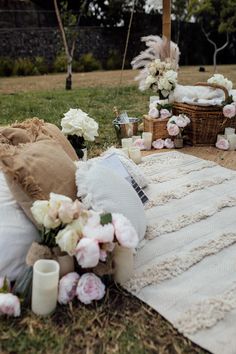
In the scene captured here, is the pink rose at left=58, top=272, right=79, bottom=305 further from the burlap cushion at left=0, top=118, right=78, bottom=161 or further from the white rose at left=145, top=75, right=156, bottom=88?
the white rose at left=145, top=75, right=156, bottom=88

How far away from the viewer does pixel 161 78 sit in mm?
3701

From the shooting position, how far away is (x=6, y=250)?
160cm

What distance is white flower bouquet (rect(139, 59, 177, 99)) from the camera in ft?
12.0

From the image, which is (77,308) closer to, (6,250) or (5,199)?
(6,250)

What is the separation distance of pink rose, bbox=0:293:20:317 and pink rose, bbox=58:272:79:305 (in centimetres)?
16

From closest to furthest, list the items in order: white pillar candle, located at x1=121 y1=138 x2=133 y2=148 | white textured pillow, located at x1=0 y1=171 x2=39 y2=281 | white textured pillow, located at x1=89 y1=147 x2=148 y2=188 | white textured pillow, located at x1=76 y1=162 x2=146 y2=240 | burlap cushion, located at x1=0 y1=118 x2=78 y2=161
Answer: white textured pillow, located at x1=0 y1=171 x2=39 y2=281 → white textured pillow, located at x1=76 y1=162 x2=146 y2=240 → burlap cushion, located at x1=0 y1=118 x2=78 y2=161 → white textured pillow, located at x1=89 y1=147 x2=148 y2=188 → white pillar candle, located at x1=121 y1=138 x2=133 y2=148

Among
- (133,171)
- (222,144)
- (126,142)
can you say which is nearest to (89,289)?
(133,171)

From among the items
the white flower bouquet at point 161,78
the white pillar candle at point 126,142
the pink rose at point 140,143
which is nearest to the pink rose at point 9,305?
the white pillar candle at point 126,142

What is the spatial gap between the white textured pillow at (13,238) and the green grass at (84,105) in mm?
1862

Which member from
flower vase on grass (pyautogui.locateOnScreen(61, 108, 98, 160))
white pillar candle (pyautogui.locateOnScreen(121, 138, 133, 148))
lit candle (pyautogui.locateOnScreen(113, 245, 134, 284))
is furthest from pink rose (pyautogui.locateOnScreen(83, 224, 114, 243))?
white pillar candle (pyautogui.locateOnScreen(121, 138, 133, 148))

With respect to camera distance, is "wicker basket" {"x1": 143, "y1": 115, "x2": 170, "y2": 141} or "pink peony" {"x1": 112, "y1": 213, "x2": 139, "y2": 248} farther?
"wicker basket" {"x1": 143, "y1": 115, "x2": 170, "y2": 141}

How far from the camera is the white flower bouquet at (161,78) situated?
366 cm

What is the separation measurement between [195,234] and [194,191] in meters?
0.58

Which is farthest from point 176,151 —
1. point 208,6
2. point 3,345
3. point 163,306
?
point 208,6
